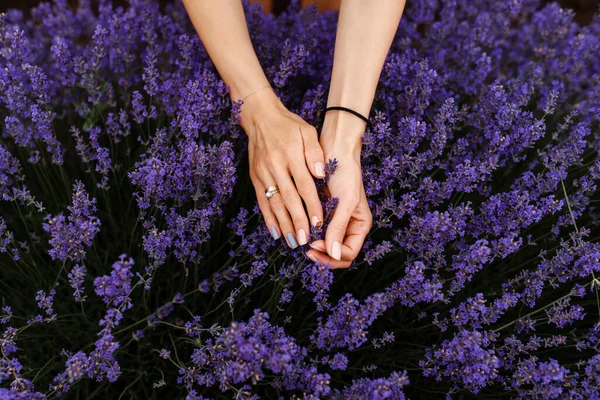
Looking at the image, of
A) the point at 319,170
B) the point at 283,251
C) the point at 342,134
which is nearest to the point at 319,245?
the point at 283,251

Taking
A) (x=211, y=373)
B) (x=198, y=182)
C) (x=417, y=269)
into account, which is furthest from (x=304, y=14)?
(x=211, y=373)

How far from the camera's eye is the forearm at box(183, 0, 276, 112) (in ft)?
4.68

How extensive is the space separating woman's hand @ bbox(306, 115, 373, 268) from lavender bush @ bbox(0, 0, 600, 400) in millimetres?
46

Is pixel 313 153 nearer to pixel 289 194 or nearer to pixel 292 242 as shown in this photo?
pixel 289 194

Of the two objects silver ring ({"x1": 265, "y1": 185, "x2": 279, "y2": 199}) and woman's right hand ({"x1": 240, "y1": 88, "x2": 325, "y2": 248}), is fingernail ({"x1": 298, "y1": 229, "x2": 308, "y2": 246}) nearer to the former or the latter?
woman's right hand ({"x1": 240, "y1": 88, "x2": 325, "y2": 248})

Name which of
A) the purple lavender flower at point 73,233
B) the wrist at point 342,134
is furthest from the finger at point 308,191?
the purple lavender flower at point 73,233

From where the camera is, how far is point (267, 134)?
4.43 feet

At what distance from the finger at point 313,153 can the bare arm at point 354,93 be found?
0.04 meters

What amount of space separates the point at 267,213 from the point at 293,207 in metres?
0.09

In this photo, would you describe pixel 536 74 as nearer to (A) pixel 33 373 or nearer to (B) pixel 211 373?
(B) pixel 211 373

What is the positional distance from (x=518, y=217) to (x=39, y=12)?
2.02 m

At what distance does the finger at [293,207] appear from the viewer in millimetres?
1211

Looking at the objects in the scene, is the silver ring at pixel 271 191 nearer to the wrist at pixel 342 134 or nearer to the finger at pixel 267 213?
the finger at pixel 267 213

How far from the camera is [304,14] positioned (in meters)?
1.99
